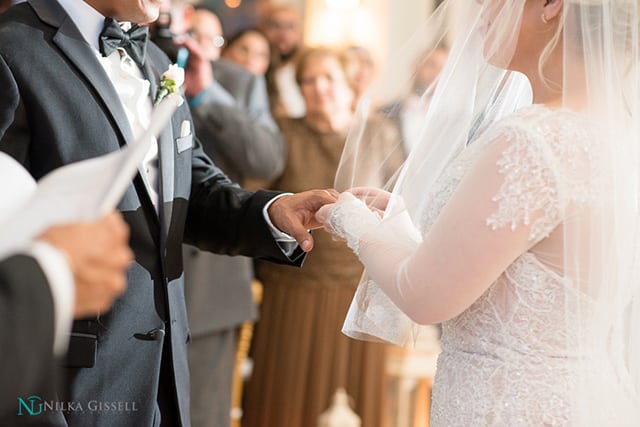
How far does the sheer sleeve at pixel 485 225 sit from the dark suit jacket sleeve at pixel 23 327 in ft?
2.50

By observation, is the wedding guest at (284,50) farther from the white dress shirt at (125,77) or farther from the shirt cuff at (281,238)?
the white dress shirt at (125,77)

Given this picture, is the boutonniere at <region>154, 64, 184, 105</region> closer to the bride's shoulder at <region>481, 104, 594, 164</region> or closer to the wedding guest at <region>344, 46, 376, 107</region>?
the bride's shoulder at <region>481, 104, 594, 164</region>

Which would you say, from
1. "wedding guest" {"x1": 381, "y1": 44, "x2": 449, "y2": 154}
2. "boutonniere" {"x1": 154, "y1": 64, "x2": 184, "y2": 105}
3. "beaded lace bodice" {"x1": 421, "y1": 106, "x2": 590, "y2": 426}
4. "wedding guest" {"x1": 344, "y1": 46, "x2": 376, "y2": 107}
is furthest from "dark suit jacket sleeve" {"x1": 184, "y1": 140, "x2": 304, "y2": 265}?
"wedding guest" {"x1": 344, "y1": 46, "x2": 376, "y2": 107}

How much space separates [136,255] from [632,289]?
1014mm

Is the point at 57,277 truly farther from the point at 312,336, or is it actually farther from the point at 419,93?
the point at 312,336

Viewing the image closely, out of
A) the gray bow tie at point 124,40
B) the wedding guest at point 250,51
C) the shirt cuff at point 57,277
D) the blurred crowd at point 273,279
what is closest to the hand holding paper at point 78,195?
the shirt cuff at point 57,277

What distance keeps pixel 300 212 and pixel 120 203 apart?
45 centimetres

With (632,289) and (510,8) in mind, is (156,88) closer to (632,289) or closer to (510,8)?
(510,8)

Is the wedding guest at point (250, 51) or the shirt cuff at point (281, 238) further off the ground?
the wedding guest at point (250, 51)

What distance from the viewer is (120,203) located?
6.33 ft

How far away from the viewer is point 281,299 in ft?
13.9

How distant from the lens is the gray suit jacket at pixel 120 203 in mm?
1850

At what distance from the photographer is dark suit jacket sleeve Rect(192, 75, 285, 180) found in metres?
3.75

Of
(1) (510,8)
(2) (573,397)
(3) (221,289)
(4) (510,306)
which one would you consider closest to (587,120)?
(1) (510,8)
